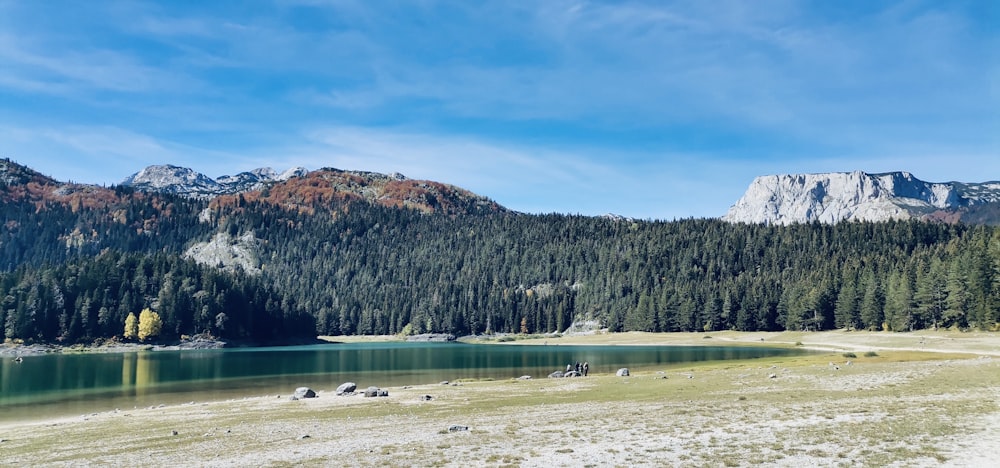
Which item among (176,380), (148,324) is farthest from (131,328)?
(176,380)

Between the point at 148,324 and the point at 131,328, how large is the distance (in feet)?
12.5

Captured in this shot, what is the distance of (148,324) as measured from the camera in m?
155

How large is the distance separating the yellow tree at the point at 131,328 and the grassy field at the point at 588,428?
126712mm

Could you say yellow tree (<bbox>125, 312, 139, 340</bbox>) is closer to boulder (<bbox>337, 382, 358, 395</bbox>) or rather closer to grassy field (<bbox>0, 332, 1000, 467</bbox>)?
grassy field (<bbox>0, 332, 1000, 467</bbox>)

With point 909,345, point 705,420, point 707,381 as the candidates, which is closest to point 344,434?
point 705,420

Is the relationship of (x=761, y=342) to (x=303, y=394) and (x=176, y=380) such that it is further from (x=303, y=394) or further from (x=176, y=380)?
(x=303, y=394)

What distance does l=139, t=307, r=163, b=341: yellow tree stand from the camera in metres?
155

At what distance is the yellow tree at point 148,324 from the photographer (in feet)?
508

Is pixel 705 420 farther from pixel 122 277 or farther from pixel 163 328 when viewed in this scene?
pixel 122 277

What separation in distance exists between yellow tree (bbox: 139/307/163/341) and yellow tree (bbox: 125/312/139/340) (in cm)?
159

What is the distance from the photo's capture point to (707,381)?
154 ft

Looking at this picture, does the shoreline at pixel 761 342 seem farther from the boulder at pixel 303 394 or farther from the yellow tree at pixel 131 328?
the boulder at pixel 303 394

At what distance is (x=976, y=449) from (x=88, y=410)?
52592mm

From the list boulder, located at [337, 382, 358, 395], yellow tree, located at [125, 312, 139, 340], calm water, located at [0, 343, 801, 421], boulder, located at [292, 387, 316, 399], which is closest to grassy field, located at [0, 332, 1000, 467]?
boulder, located at [292, 387, 316, 399]
